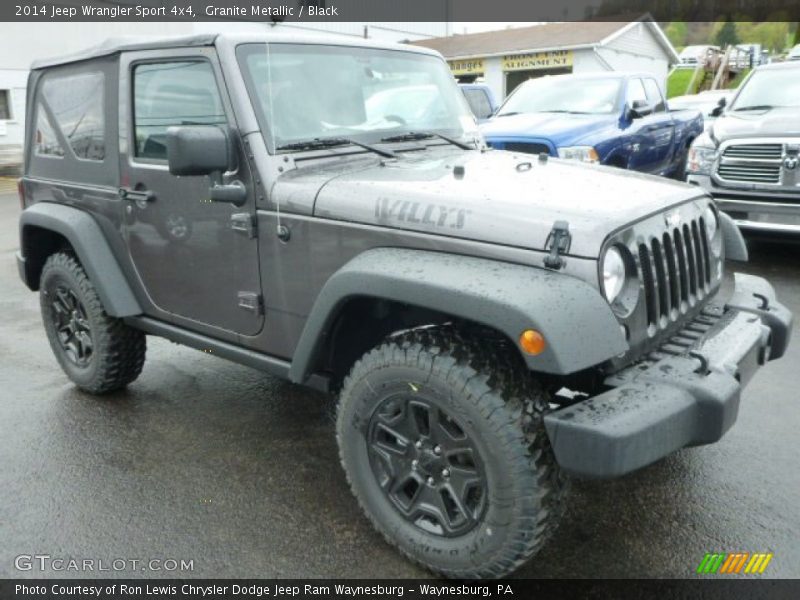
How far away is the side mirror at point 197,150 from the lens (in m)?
2.75

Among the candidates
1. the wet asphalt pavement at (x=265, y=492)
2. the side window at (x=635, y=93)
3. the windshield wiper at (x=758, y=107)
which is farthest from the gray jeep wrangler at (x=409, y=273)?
the side window at (x=635, y=93)

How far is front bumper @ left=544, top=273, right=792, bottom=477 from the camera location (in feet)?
6.93

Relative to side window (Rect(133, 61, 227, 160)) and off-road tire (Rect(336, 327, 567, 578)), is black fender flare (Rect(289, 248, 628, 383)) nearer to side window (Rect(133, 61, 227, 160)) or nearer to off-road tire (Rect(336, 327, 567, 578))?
off-road tire (Rect(336, 327, 567, 578))

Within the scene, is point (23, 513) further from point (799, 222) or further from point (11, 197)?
point (11, 197)

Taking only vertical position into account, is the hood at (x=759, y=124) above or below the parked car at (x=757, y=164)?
above

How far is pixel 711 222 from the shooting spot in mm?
3225

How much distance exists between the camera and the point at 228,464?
3.51 meters

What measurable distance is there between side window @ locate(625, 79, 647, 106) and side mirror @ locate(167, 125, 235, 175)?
677cm

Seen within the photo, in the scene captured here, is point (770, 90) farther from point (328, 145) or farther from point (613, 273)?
point (613, 273)

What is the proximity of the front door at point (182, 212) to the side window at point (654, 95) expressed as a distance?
7.48m

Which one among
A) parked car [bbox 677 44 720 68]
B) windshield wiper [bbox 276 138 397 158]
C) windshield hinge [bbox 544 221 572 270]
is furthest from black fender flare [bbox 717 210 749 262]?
parked car [bbox 677 44 720 68]

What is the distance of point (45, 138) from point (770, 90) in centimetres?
708

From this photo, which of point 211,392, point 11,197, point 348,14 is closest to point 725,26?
point 348,14

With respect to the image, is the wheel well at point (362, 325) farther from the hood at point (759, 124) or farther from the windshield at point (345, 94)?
the hood at point (759, 124)
